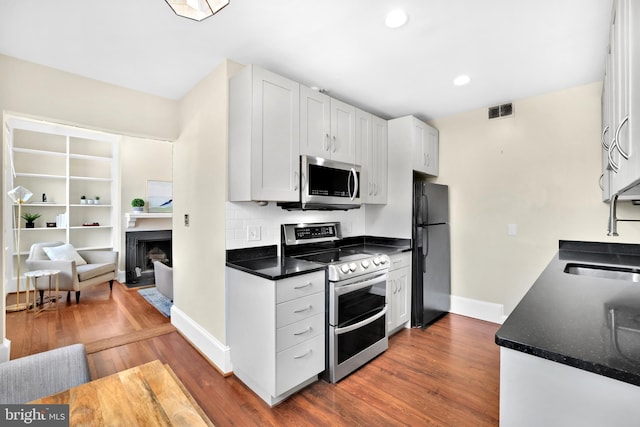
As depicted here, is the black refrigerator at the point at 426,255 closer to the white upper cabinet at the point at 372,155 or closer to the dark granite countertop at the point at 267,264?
the white upper cabinet at the point at 372,155

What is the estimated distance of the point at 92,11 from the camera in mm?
1764

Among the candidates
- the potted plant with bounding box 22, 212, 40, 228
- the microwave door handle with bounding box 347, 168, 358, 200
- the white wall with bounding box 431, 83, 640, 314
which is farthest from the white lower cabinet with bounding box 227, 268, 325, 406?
the potted plant with bounding box 22, 212, 40, 228

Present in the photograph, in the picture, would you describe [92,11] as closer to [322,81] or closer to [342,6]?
[342,6]

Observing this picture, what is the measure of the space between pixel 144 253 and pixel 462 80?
569cm

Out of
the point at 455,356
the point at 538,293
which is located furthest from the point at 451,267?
the point at 538,293

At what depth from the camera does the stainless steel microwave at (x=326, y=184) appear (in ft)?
8.03

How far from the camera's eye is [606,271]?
2033 mm

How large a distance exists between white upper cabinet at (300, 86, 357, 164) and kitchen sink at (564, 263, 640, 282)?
198cm

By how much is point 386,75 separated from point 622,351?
2418 millimetres

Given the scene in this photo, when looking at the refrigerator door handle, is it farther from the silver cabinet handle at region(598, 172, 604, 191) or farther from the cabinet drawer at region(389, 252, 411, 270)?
the silver cabinet handle at region(598, 172, 604, 191)

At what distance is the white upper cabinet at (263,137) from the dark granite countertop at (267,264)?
1.62ft

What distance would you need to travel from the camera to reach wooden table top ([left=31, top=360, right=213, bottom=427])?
81 cm

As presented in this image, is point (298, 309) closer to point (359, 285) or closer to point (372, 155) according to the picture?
point (359, 285)

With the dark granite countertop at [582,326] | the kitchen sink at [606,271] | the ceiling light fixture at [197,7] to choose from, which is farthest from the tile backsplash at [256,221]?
the kitchen sink at [606,271]
